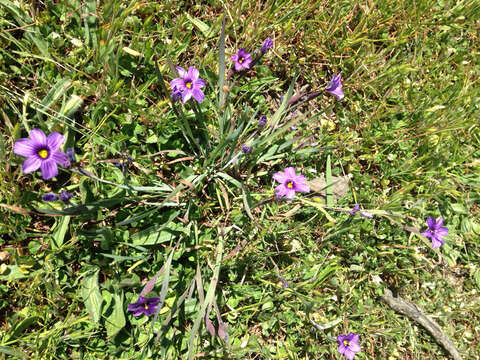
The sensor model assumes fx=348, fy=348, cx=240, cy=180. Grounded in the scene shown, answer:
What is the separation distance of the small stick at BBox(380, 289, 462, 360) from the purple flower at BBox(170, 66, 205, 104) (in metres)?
1.95

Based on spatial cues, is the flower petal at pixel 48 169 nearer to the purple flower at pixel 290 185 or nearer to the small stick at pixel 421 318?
the purple flower at pixel 290 185

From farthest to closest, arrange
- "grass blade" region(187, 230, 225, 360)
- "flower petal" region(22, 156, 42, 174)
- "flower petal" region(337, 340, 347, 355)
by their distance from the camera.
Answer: "flower petal" region(337, 340, 347, 355)
"grass blade" region(187, 230, 225, 360)
"flower petal" region(22, 156, 42, 174)

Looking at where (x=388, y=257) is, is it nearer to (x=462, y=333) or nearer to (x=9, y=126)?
(x=462, y=333)

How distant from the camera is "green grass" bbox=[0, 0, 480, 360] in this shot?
1.90 metres

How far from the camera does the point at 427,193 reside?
2.66 meters

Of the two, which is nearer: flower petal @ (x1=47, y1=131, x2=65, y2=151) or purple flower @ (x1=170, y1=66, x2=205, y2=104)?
flower petal @ (x1=47, y1=131, x2=65, y2=151)

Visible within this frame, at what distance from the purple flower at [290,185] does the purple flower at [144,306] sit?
2.87ft

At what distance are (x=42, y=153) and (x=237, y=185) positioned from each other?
99cm

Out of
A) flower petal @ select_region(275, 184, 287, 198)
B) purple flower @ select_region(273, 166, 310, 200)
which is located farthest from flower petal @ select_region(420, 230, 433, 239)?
flower petal @ select_region(275, 184, 287, 198)

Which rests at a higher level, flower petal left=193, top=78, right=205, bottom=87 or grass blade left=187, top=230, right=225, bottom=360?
flower petal left=193, top=78, right=205, bottom=87

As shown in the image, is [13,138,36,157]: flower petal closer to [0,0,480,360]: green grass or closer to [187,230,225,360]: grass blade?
[0,0,480,360]: green grass

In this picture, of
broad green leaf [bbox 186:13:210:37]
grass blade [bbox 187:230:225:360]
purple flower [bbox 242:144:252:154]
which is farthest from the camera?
broad green leaf [bbox 186:13:210:37]

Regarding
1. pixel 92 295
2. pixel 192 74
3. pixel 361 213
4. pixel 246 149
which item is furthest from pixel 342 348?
pixel 192 74

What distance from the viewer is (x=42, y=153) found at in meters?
1.43
